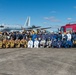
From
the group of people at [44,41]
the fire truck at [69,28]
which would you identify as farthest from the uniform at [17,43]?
the fire truck at [69,28]

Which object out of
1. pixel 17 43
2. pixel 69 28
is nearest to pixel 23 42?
pixel 17 43

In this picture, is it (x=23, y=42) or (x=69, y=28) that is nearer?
(x=23, y=42)

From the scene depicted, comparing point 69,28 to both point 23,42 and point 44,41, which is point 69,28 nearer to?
point 44,41

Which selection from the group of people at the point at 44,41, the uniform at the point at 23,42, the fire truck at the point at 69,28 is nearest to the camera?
the group of people at the point at 44,41

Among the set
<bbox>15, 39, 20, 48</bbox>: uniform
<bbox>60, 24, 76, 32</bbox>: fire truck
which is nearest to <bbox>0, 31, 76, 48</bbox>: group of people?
<bbox>15, 39, 20, 48</bbox>: uniform

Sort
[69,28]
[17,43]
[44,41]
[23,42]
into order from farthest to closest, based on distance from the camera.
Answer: [69,28] → [17,43] → [23,42] → [44,41]

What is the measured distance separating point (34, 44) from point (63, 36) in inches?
127

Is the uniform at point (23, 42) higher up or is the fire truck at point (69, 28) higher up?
the fire truck at point (69, 28)

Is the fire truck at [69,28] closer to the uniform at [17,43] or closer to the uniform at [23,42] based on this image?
the uniform at [23,42]

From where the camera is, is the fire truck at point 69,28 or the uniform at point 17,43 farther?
the fire truck at point 69,28

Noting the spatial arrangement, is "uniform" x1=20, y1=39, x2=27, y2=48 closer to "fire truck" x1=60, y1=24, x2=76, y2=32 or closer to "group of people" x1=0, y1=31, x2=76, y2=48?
"group of people" x1=0, y1=31, x2=76, y2=48

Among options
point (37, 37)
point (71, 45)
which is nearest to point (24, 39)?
point (37, 37)

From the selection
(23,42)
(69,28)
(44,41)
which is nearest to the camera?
(44,41)

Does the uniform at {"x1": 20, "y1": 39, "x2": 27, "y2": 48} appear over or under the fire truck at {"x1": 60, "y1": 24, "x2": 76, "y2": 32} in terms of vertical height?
under
